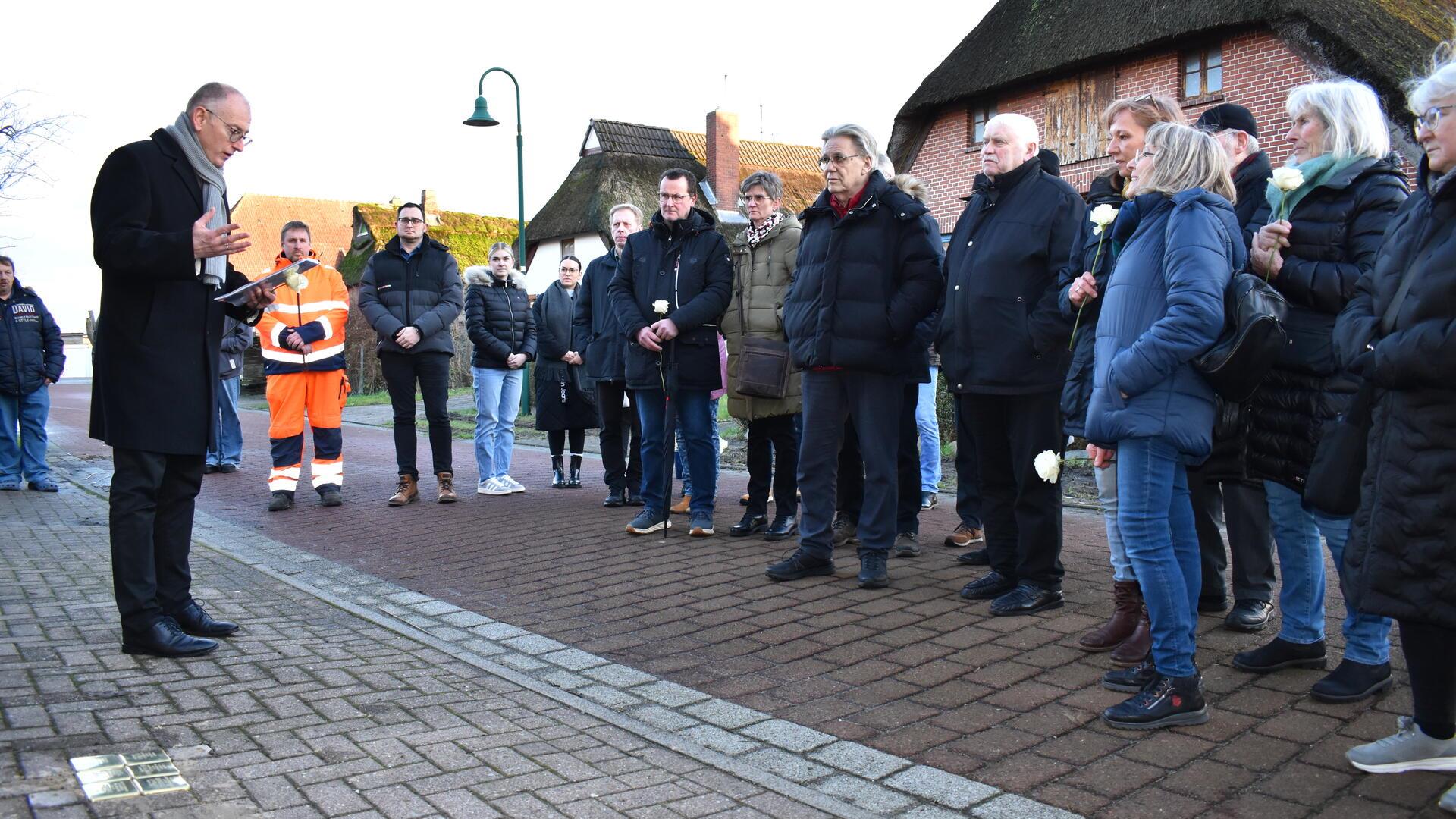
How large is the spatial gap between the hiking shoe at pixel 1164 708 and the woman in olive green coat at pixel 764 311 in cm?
342

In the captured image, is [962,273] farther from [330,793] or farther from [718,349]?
[330,793]

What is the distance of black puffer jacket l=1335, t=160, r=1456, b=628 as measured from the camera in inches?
114

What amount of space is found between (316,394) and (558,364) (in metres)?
2.00

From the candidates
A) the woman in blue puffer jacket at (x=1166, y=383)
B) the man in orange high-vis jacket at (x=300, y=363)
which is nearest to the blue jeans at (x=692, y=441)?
the man in orange high-vis jacket at (x=300, y=363)

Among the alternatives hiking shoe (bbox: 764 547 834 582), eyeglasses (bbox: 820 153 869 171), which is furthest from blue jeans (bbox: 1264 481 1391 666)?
eyeglasses (bbox: 820 153 869 171)

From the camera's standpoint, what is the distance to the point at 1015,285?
511 centimetres

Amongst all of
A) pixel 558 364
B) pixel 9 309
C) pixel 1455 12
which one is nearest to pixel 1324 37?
pixel 1455 12

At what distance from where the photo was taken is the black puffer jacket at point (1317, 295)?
396cm

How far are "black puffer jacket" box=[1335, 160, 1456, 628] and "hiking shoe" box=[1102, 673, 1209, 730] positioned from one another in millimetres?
654

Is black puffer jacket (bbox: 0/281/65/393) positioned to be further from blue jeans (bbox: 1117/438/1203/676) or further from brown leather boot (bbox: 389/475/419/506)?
blue jeans (bbox: 1117/438/1203/676)

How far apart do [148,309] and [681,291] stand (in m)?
3.33

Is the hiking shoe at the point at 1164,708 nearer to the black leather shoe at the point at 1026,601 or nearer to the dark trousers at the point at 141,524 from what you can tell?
the black leather shoe at the point at 1026,601

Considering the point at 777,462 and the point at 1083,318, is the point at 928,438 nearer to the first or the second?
the point at 777,462

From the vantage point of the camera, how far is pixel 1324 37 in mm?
16312
